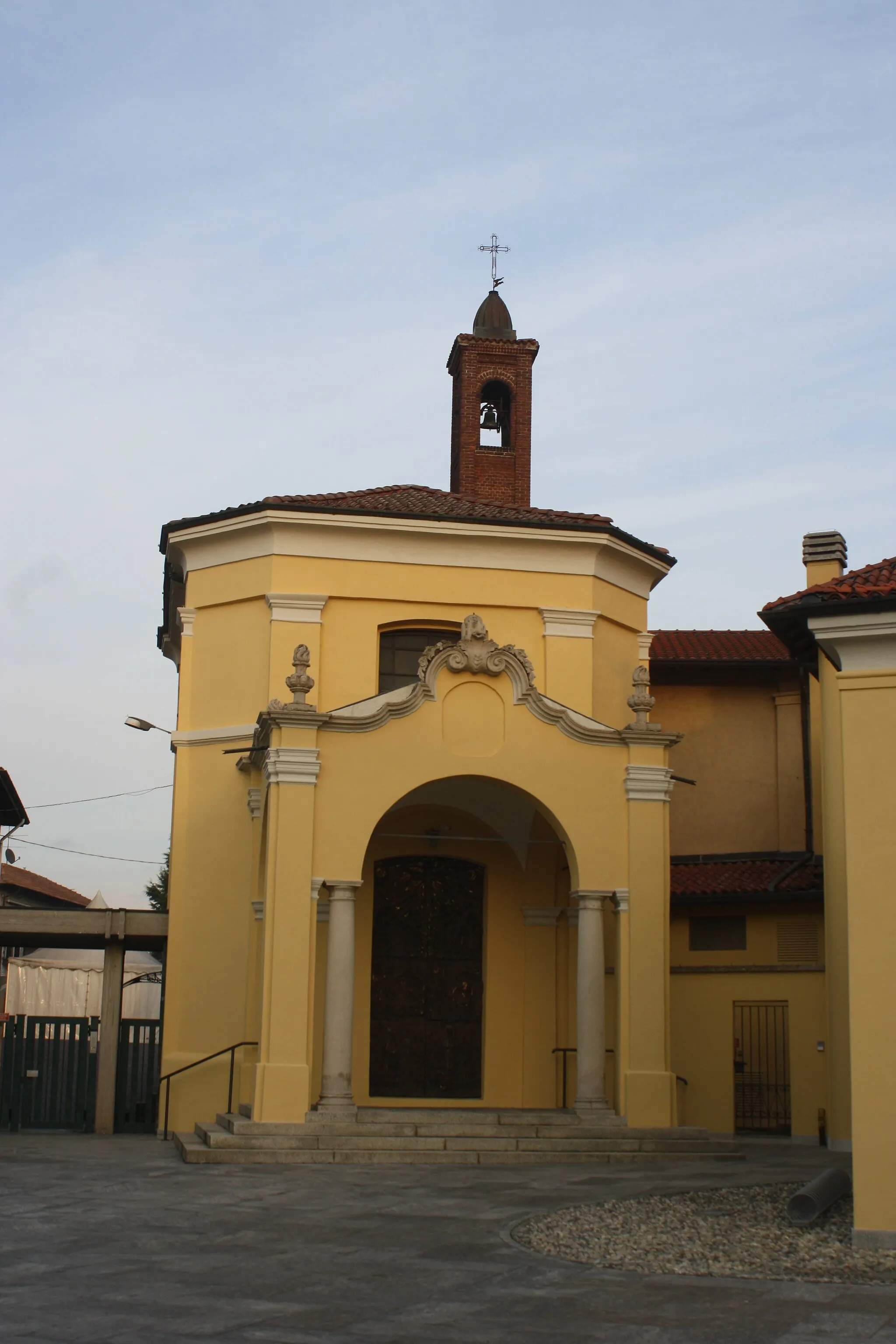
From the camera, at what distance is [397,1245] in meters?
11.4

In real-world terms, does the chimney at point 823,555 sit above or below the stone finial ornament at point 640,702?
above

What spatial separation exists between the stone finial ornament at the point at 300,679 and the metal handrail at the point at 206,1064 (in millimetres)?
4879

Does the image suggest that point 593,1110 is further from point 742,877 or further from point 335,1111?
point 742,877

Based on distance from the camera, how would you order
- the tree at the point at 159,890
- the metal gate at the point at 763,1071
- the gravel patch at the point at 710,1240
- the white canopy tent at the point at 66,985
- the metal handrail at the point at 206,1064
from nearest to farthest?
the gravel patch at the point at 710,1240 < the metal handrail at the point at 206,1064 < the metal gate at the point at 763,1071 < the white canopy tent at the point at 66,985 < the tree at the point at 159,890

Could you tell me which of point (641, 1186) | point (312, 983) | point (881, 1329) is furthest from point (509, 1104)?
point (881, 1329)

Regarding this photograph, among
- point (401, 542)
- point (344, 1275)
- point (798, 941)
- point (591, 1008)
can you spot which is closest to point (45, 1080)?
point (591, 1008)

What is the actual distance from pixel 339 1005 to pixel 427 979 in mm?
3367

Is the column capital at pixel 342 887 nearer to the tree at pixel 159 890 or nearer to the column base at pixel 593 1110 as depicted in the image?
the column base at pixel 593 1110

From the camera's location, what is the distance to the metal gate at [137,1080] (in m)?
22.4

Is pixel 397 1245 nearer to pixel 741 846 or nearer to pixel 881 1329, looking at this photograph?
pixel 881 1329

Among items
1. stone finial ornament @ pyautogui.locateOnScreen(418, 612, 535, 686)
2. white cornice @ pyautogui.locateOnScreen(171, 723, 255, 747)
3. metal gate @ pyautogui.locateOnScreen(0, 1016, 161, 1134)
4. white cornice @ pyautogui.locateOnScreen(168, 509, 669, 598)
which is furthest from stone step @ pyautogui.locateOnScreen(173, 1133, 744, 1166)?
white cornice @ pyautogui.locateOnScreen(168, 509, 669, 598)

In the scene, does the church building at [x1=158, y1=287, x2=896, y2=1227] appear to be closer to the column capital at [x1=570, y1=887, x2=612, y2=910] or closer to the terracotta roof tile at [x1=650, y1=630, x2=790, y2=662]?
the column capital at [x1=570, y1=887, x2=612, y2=910]

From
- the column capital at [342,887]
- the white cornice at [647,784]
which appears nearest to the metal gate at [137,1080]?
the column capital at [342,887]

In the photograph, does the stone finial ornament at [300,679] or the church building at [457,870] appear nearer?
the church building at [457,870]
